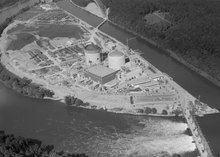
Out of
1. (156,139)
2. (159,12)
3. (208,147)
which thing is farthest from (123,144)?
(159,12)

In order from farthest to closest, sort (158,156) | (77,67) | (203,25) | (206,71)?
1. (203,25)
2. (77,67)
3. (206,71)
4. (158,156)

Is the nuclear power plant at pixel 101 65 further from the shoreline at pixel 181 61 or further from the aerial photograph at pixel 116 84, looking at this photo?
the shoreline at pixel 181 61

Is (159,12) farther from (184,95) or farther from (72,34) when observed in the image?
(184,95)

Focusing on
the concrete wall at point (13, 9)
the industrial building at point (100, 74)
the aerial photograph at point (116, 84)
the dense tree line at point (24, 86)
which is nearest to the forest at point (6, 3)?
the concrete wall at point (13, 9)

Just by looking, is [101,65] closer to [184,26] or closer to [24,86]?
[24,86]

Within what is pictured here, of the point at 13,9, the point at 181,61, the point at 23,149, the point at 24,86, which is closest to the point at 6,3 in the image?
the point at 13,9

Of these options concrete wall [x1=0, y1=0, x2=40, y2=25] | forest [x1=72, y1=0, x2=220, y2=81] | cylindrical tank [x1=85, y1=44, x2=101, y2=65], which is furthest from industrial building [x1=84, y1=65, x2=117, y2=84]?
concrete wall [x1=0, y1=0, x2=40, y2=25]

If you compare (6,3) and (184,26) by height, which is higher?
(6,3)
